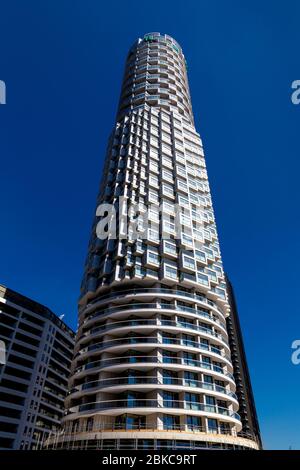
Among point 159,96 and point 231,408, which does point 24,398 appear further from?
point 159,96

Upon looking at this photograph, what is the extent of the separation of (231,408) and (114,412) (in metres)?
19.5

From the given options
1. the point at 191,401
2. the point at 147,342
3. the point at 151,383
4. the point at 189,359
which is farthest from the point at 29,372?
the point at 191,401

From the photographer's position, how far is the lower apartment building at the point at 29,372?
242 ft

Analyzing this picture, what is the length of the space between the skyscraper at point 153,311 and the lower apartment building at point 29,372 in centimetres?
3298

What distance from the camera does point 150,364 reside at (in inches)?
1700

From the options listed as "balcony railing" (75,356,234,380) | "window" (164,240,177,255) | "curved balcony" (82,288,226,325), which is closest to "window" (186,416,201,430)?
"balcony railing" (75,356,234,380)

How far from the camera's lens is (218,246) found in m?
69.3

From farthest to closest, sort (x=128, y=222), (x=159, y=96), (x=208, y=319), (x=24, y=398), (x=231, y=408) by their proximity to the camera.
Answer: (x=159, y=96), (x=24, y=398), (x=128, y=222), (x=208, y=319), (x=231, y=408)

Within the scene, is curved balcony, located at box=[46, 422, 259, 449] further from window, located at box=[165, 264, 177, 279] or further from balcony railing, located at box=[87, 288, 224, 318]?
window, located at box=[165, 264, 177, 279]

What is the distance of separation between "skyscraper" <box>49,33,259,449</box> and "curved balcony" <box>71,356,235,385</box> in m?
0.15

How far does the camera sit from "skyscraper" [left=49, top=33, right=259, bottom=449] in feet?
134

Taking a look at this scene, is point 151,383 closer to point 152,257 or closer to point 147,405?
point 147,405

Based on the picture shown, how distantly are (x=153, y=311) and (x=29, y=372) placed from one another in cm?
4911
